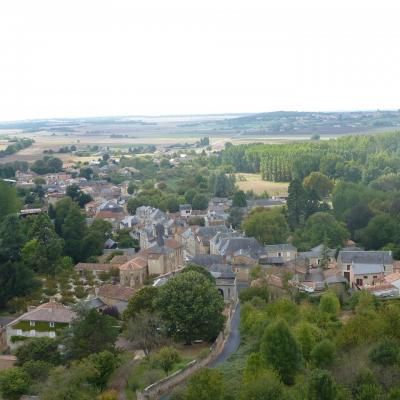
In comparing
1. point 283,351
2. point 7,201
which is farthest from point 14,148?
point 283,351

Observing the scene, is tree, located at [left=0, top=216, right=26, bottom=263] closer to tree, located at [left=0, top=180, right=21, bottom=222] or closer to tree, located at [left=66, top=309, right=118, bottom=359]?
tree, located at [left=0, top=180, right=21, bottom=222]

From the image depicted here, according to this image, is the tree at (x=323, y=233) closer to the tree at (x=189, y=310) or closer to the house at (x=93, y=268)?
the house at (x=93, y=268)

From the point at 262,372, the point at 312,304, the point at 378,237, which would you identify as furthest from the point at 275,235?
the point at 262,372

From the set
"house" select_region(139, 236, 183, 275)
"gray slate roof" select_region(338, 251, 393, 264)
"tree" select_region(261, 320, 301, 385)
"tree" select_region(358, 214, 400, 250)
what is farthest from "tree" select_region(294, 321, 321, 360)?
"tree" select_region(358, 214, 400, 250)

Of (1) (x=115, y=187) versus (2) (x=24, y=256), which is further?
(1) (x=115, y=187)

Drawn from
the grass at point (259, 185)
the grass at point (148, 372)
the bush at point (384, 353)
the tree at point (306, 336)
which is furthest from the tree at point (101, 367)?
the grass at point (259, 185)

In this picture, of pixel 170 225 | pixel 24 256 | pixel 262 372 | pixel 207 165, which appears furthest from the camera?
pixel 207 165

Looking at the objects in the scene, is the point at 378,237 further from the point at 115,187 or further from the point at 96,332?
the point at 115,187
